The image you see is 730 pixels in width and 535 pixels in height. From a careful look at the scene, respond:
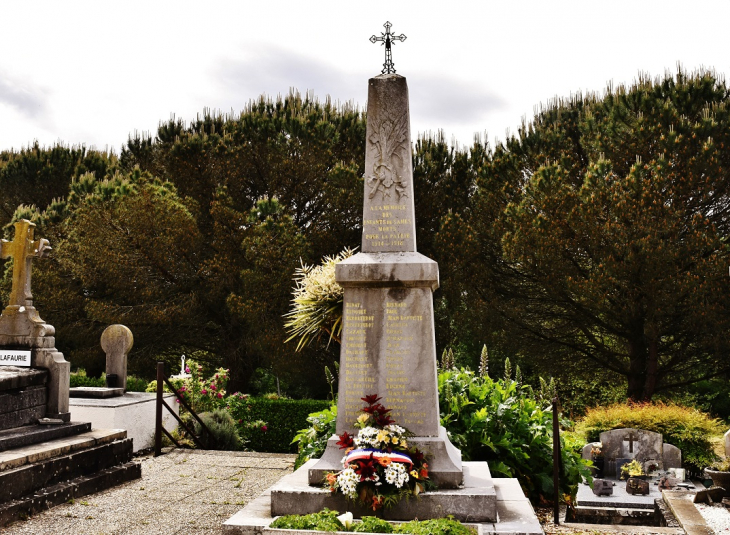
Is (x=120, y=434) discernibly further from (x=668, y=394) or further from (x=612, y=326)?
(x=668, y=394)

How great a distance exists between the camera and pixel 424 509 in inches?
→ 201

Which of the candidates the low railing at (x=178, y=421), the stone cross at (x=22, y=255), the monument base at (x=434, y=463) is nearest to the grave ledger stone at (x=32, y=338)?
the stone cross at (x=22, y=255)

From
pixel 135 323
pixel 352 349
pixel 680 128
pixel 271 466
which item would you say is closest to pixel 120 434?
pixel 271 466

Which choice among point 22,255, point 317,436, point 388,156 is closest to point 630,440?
point 317,436

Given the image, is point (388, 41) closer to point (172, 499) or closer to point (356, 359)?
point (356, 359)

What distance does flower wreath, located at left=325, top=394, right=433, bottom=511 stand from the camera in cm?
498

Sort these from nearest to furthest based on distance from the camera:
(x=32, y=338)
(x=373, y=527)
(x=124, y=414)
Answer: (x=373, y=527) → (x=32, y=338) → (x=124, y=414)

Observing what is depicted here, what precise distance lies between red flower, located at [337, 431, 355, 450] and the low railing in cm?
492

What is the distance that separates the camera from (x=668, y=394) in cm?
1827

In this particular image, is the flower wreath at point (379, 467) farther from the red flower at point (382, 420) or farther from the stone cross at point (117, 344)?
the stone cross at point (117, 344)

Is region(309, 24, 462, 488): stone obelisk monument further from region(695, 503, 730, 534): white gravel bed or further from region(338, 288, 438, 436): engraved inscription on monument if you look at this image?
region(695, 503, 730, 534): white gravel bed

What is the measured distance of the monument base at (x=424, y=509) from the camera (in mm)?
4891

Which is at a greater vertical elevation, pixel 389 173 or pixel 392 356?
pixel 389 173

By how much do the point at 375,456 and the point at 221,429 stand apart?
689cm
